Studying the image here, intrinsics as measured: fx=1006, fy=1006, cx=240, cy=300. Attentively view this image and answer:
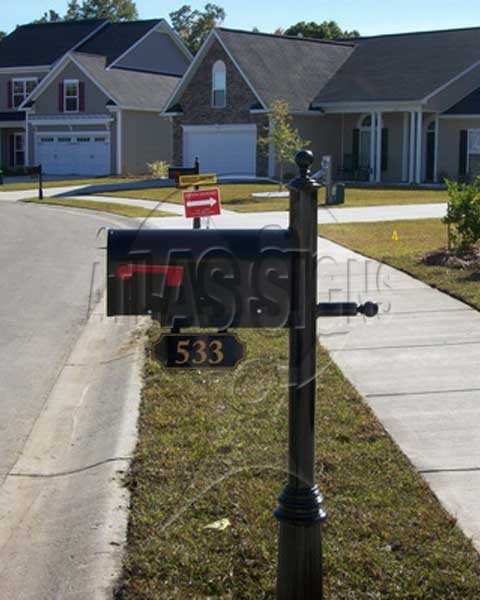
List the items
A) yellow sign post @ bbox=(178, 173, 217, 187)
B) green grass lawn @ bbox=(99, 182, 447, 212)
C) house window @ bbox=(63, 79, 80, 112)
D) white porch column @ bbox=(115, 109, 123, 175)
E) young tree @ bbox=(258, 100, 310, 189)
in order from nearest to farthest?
yellow sign post @ bbox=(178, 173, 217, 187)
green grass lawn @ bbox=(99, 182, 447, 212)
young tree @ bbox=(258, 100, 310, 189)
white porch column @ bbox=(115, 109, 123, 175)
house window @ bbox=(63, 79, 80, 112)

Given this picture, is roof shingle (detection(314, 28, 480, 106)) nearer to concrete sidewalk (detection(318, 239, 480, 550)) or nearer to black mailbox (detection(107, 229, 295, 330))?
concrete sidewalk (detection(318, 239, 480, 550))

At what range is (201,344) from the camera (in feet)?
13.0

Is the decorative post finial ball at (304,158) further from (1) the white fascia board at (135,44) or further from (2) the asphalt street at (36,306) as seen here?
(1) the white fascia board at (135,44)

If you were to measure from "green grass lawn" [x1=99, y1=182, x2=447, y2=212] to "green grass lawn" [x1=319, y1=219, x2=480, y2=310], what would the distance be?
182 inches

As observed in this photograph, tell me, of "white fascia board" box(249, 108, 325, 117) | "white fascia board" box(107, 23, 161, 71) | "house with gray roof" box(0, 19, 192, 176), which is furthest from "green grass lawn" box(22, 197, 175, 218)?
"white fascia board" box(107, 23, 161, 71)

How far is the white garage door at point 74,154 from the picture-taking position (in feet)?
161

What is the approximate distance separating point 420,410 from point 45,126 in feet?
150

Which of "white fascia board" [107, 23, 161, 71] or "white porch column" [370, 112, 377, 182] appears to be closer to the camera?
"white porch column" [370, 112, 377, 182]

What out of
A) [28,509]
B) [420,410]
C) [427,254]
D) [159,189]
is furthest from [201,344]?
[159,189]

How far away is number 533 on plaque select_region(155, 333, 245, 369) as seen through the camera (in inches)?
156

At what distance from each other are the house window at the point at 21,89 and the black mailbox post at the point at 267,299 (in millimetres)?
52534

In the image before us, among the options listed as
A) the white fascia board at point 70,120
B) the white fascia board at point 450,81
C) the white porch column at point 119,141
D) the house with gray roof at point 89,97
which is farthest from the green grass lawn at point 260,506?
the white fascia board at point 70,120

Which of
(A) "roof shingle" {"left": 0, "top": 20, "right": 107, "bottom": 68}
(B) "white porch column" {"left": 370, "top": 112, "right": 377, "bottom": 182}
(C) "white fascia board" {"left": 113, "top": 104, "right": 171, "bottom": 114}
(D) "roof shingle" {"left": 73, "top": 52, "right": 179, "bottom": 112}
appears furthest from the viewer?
(A) "roof shingle" {"left": 0, "top": 20, "right": 107, "bottom": 68}

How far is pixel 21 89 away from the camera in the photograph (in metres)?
54.5
